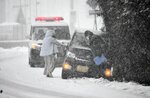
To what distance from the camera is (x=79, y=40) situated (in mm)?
12664

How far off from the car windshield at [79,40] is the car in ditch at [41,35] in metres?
3.67

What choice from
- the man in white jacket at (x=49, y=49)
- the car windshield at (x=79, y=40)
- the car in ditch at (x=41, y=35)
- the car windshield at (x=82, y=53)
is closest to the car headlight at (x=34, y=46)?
the car in ditch at (x=41, y=35)

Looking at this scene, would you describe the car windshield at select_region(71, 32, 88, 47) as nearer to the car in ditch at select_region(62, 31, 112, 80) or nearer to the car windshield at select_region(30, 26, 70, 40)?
the car in ditch at select_region(62, 31, 112, 80)

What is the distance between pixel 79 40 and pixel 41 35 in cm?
500

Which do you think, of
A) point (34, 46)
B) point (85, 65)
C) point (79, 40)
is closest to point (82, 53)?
point (85, 65)

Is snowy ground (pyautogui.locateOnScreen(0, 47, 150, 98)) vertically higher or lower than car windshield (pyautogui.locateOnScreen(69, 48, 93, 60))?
lower

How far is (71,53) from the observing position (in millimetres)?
11898

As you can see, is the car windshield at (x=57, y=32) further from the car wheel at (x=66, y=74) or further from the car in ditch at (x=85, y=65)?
the car wheel at (x=66, y=74)

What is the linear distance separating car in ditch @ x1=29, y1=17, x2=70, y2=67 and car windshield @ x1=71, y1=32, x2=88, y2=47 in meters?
3.67

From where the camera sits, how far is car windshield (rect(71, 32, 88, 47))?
40.9 feet

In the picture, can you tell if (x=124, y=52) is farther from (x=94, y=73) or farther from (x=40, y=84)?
(x=40, y=84)

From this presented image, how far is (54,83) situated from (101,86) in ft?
4.97

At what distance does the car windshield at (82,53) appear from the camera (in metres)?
11.8

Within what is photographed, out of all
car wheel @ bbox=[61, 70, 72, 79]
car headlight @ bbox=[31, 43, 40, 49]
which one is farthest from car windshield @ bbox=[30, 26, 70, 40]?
car wheel @ bbox=[61, 70, 72, 79]
